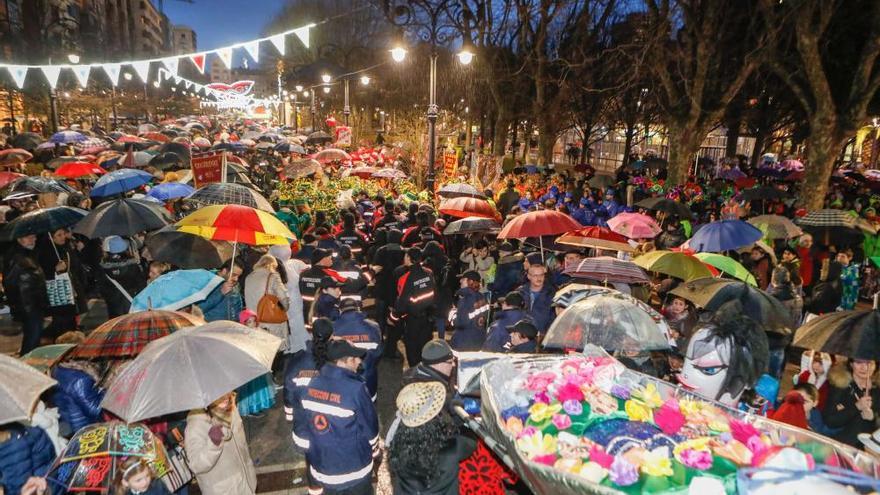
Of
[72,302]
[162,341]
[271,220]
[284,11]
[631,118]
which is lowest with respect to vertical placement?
[72,302]

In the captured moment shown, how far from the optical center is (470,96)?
95.0 ft

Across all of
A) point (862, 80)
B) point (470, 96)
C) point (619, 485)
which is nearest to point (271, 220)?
→ point (619, 485)

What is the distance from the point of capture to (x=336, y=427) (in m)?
3.54

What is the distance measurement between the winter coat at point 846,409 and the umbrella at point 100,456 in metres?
5.02

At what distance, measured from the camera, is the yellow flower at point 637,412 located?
3.17 m

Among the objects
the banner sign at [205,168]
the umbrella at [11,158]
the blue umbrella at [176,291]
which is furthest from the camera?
the umbrella at [11,158]

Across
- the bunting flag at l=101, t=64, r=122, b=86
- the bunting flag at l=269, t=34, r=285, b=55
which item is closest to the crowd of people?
the bunting flag at l=269, t=34, r=285, b=55

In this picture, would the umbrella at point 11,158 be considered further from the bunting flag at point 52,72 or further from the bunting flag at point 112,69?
the bunting flag at point 112,69

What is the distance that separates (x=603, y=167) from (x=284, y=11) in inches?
1374

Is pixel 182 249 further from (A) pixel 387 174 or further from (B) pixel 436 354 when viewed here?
(A) pixel 387 174

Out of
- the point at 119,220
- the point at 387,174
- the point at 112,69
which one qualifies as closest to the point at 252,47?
the point at 387,174

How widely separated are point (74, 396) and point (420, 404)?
2821 millimetres

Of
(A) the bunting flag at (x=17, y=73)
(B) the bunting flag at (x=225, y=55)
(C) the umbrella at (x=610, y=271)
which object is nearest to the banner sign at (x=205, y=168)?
(B) the bunting flag at (x=225, y=55)

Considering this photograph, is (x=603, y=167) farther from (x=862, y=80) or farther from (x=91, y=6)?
(x=91, y=6)
